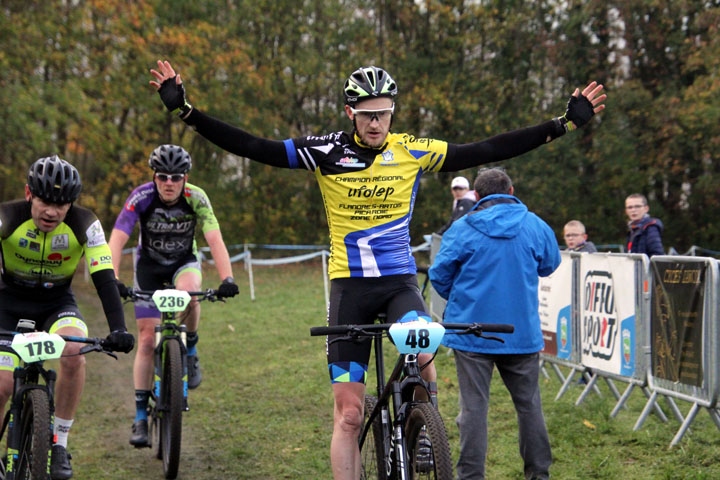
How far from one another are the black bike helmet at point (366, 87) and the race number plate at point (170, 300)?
2.81 m

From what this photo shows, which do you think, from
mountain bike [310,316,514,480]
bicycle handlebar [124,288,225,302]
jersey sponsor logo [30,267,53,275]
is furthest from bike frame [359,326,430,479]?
bicycle handlebar [124,288,225,302]

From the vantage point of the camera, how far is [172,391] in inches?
252

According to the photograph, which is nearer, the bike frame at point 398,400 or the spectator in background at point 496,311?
the bike frame at point 398,400

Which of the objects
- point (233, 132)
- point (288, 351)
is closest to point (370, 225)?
point (233, 132)

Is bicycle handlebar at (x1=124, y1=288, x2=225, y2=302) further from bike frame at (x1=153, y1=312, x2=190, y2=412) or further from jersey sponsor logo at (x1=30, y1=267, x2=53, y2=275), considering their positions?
jersey sponsor logo at (x1=30, y1=267, x2=53, y2=275)

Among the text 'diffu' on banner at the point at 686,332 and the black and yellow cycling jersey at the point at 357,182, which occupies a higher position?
the black and yellow cycling jersey at the point at 357,182

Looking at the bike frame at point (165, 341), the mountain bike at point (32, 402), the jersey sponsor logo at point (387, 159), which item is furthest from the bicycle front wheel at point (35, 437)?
the jersey sponsor logo at point (387, 159)

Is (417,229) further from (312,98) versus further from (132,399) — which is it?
(132,399)

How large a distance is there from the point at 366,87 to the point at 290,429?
174 inches

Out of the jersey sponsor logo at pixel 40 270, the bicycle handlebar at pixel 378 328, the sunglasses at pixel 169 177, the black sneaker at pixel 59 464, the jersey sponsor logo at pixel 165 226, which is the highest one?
the sunglasses at pixel 169 177

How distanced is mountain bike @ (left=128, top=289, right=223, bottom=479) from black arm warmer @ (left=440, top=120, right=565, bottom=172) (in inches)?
110

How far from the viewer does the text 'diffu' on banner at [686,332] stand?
247 inches

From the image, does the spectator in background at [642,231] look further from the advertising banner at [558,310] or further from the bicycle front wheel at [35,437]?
the bicycle front wheel at [35,437]

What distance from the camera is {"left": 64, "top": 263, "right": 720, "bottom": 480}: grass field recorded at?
6398 millimetres
